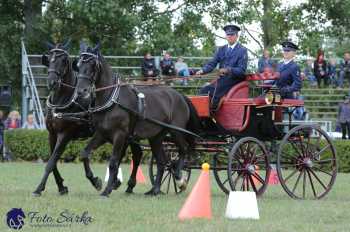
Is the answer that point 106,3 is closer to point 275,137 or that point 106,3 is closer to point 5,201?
point 275,137

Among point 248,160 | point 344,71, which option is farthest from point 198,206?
point 344,71

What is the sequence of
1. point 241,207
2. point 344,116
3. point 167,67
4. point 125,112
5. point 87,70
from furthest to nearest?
1. point 167,67
2. point 344,116
3. point 125,112
4. point 87,70
5. point 241,207

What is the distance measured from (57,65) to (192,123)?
90.0 inches

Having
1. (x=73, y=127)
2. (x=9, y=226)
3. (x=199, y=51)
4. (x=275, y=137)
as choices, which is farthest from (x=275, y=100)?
(x=199, y=51)

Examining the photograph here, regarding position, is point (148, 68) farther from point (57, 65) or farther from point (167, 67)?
point (57, 65)

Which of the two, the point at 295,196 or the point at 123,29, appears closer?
the point at 295,196

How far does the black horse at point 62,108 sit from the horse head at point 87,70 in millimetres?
429

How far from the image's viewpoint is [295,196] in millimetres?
12734

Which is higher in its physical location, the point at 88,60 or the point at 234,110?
the point at 88,60

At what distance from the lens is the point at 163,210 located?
10.4 metres

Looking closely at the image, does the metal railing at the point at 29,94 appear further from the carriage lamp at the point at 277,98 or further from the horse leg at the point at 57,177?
the carriage lamp at the point at 277,98

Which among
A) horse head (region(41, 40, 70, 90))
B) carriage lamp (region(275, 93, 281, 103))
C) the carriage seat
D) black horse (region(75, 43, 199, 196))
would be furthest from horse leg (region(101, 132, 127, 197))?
carriage lamp (region(275, 93, 281, 103))

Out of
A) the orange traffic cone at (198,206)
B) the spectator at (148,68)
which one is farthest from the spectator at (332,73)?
the orange traffic cone at (198,206)

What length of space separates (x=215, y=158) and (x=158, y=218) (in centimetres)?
364
